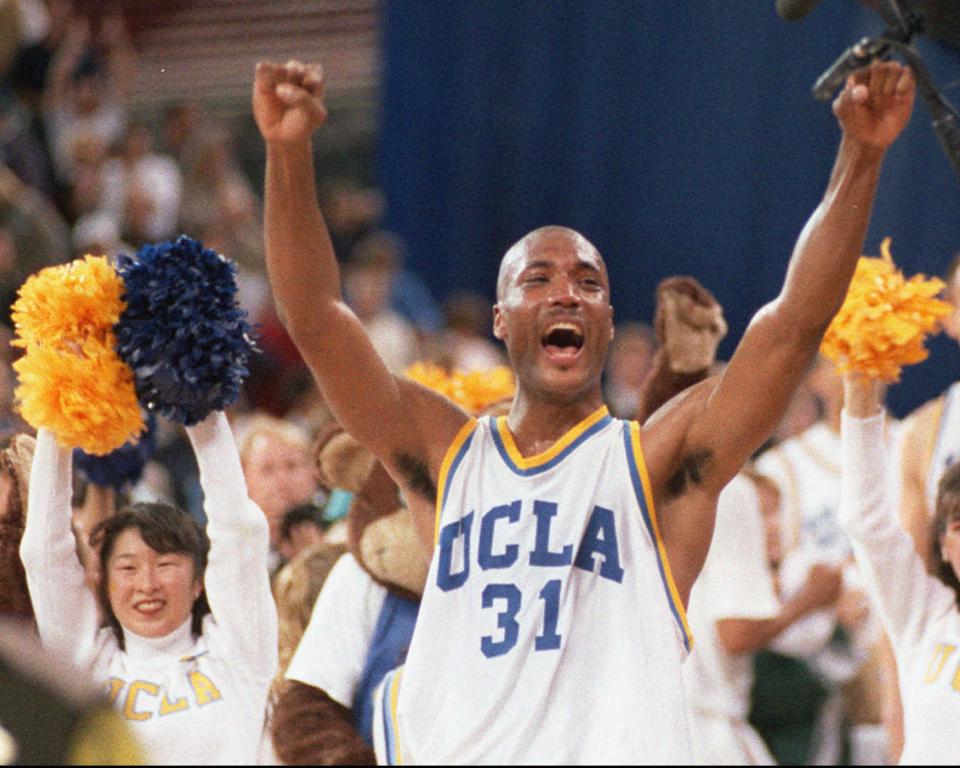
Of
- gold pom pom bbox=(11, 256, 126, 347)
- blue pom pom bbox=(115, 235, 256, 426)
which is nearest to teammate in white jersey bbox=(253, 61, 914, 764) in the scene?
blue pom pom bbox=(115, 235, 256, 426)

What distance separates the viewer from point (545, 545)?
11.4 ft

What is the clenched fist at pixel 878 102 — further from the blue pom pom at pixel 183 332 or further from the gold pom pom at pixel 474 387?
the gold pom pom at pixel 474 387

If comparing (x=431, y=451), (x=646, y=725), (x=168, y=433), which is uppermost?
(x=168, y=433)

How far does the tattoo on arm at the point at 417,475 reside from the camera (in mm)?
3658

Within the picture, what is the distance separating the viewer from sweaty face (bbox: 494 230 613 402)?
3.61 m

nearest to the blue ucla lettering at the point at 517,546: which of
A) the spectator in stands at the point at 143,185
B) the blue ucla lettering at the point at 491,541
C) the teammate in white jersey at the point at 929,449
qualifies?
the blue ucla lettering at the point at 491,541

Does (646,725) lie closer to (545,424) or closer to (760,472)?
(545,424)

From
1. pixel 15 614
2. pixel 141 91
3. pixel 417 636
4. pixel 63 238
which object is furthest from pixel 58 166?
pixel 417 636

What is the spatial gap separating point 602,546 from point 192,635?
1.16 metres

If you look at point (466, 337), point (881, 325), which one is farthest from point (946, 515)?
point (466, 337)

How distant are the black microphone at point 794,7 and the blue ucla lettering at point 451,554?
3.97 feet

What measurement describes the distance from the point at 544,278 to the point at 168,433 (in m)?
2.73

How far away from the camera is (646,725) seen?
332 cm

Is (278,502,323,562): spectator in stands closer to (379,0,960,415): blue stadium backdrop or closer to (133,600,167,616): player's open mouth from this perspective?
(133,600,167,616): player's open mouth
